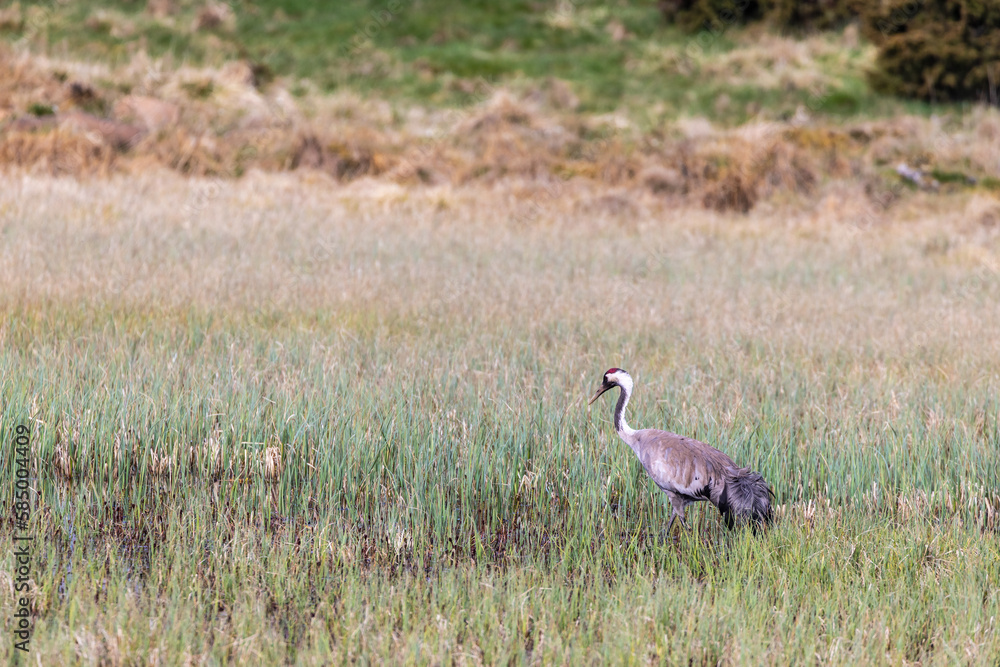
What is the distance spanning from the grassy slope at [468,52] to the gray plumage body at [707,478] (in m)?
22.9

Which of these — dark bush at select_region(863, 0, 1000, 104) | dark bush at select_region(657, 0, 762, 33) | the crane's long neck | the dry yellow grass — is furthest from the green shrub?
the crane's long neck

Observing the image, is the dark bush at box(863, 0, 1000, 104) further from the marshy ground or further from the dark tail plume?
the dark tail plume

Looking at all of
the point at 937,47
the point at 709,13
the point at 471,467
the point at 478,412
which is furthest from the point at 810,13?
the point at 471,467

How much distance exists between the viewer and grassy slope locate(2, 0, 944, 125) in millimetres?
27234

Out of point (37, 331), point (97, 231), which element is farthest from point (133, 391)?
point (97, 231)

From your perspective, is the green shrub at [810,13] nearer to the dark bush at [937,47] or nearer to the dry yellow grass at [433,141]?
the dark bush at [937,47]

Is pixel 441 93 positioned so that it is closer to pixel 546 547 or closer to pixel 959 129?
pixel 959 129

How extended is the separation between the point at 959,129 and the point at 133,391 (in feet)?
81.8

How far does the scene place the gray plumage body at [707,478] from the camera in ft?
13.3

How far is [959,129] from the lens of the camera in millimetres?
24625

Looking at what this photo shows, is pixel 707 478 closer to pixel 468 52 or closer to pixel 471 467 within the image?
pixel 471 467

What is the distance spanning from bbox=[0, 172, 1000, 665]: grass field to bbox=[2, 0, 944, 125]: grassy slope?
723 inches

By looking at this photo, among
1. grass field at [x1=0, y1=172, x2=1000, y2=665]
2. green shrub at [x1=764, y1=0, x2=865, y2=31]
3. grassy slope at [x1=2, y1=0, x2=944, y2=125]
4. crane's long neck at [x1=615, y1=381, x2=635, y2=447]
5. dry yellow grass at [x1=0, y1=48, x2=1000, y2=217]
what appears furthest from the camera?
green shrub at [x1=764, y1=0, x2=865, y2=31]

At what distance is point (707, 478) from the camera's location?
4.05m
